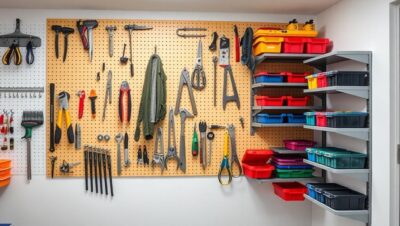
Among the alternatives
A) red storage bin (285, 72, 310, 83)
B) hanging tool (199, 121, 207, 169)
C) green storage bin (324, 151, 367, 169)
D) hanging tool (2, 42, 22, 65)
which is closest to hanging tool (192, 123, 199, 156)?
hanging tool (199, 121, 207, 169)

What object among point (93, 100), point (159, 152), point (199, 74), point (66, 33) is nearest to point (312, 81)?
point (199, 74)

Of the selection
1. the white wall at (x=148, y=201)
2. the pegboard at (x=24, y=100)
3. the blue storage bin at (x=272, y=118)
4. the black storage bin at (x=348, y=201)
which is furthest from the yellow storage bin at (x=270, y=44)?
the pegboard at (x=24, y=100)

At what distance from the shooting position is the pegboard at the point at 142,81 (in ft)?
9.75

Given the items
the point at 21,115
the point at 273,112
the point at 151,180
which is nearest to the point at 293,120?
the point at 273,112

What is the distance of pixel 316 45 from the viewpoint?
2.82 m

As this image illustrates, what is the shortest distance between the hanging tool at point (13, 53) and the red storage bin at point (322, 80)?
2.62 meters

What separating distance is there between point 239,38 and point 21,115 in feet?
7.11

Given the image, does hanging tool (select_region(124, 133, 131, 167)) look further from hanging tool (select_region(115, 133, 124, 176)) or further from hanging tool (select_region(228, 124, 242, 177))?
hanging tool (select_region(228, 124, 242, 177))

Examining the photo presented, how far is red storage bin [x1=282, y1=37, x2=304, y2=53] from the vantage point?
9.22 feet

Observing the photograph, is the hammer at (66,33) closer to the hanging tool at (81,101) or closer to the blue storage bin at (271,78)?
the hanging tool at (81,101)

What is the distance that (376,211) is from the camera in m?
2.18

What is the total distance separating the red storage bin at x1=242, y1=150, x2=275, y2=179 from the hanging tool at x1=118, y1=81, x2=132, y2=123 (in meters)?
1.16

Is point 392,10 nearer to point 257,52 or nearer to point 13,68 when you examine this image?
point 257,52

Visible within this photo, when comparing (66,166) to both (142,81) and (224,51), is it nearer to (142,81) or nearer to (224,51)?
(142,81)
